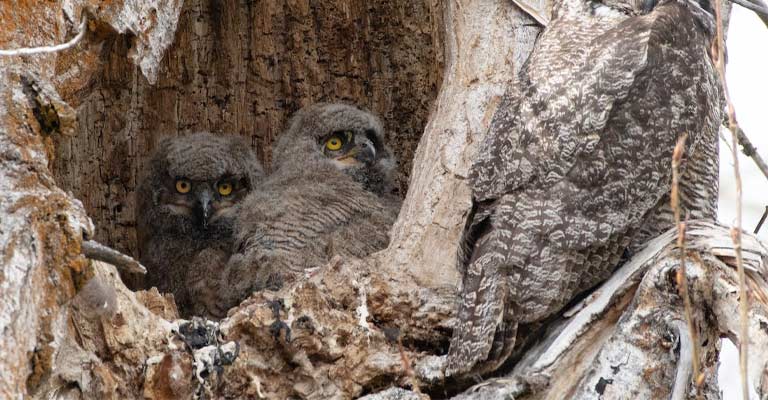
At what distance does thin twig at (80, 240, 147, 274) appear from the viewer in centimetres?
269

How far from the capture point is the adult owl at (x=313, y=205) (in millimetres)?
4531

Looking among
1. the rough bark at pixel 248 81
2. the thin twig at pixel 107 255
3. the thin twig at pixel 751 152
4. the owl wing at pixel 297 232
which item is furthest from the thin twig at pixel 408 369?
the rough bark at pixel 248 81

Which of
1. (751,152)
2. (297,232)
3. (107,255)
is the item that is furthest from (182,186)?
(751,152)

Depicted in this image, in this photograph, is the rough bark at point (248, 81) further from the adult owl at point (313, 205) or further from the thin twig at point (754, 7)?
the thin twig at point (754, 7)

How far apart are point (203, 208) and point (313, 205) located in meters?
0.69

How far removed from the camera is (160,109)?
579 cm

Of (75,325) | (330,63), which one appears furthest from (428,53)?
(75,325)

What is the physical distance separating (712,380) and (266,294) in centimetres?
163

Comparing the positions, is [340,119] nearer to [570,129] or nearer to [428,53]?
[428,53]

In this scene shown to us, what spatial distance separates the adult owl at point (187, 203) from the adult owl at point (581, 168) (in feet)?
6.22

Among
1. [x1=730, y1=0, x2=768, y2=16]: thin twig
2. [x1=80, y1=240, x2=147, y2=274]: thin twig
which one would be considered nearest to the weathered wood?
[x1=730, y1=0, x2=768, y2=16]: thin twig

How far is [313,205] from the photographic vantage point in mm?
4734

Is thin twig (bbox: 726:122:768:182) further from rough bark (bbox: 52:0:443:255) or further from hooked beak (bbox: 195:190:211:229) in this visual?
hooked beak (bbox: 195:190:211:229)

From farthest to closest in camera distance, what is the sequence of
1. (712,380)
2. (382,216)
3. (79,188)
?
(79,188), (382,216), (712,380)
